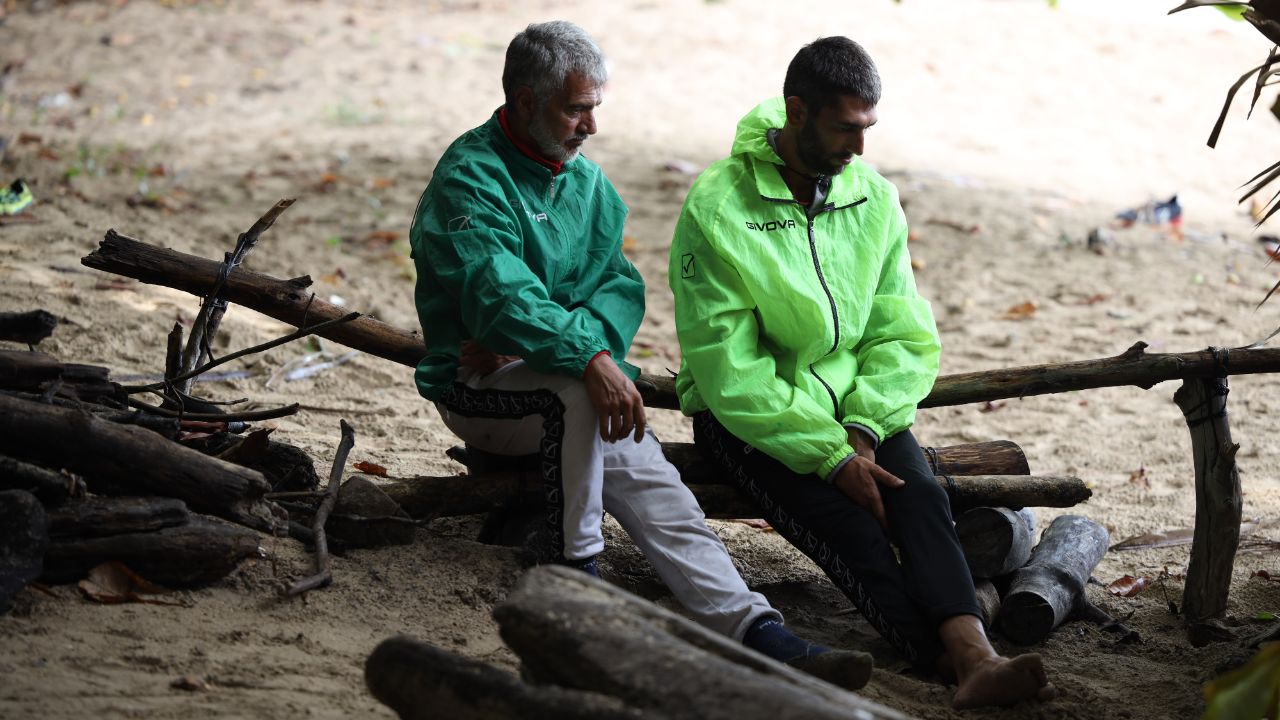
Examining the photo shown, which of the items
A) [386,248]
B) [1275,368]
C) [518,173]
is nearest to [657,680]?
[518,173]

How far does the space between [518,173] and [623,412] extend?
0.80 metres

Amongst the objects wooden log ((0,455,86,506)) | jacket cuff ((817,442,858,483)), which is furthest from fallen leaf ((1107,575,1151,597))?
wooden log ((0,455,86,506))

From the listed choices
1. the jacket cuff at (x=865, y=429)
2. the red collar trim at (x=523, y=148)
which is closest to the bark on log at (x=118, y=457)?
the red collar trim at (x=523, y=148)

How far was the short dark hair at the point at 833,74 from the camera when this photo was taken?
358 centimetres

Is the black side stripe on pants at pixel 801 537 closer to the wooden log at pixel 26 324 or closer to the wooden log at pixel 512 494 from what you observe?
the wooden log at pixel 512 494

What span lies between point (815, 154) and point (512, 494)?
1.38 metres

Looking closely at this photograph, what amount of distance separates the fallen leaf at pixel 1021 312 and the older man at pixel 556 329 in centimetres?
394

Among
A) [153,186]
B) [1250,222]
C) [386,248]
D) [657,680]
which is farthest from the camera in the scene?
[1250,222]

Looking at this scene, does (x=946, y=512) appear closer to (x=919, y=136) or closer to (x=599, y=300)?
(x=599, y=300)

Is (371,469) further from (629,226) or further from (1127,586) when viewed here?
(629,226)

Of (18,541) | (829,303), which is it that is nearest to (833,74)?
(829,303)

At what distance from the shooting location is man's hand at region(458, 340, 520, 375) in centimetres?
349

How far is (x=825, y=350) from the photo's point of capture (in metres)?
3.67

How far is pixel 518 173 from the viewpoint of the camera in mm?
3582
